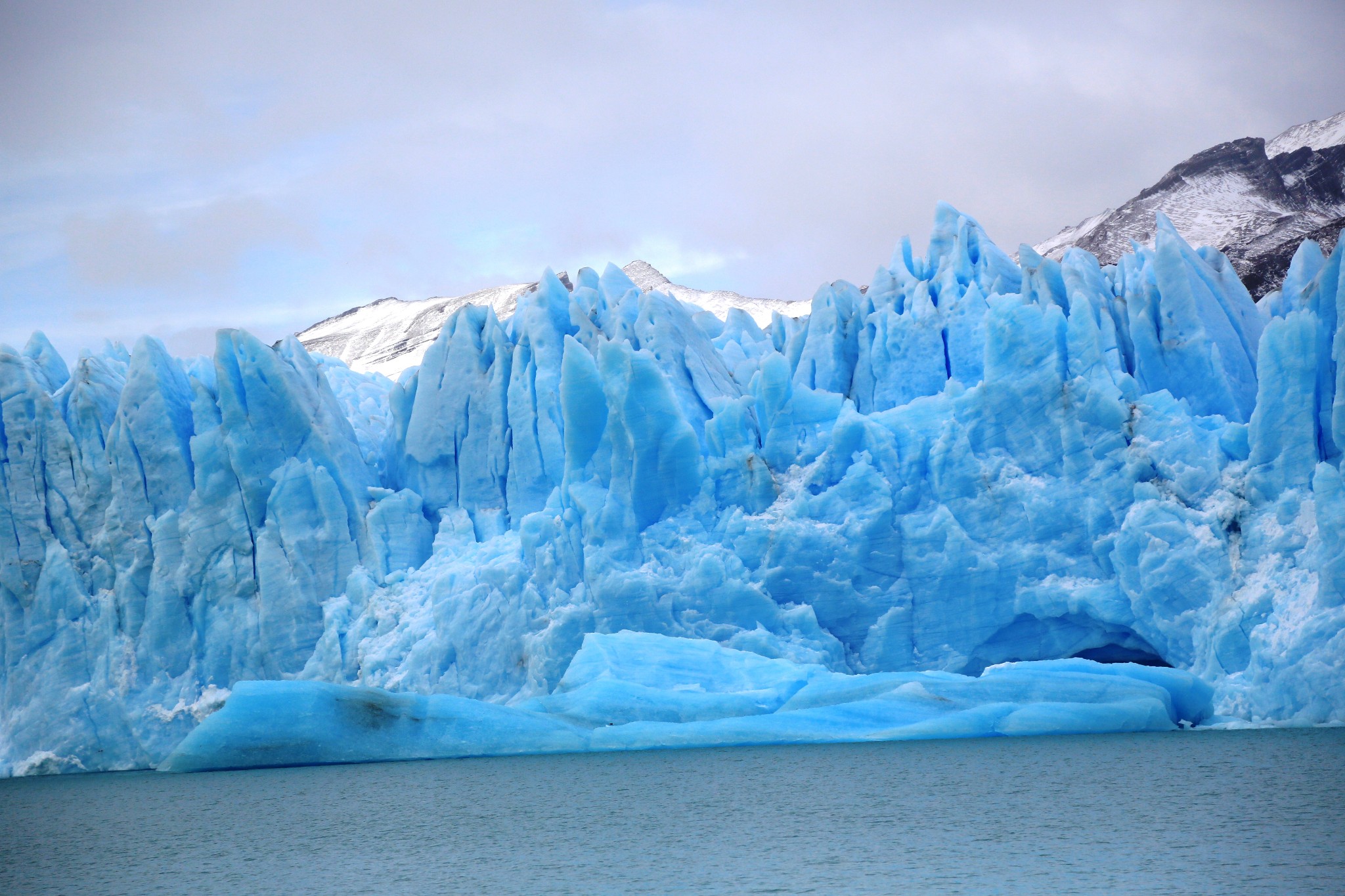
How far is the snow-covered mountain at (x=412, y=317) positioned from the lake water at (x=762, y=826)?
32.2m

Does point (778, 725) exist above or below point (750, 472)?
below

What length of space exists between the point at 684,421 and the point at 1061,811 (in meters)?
11.2

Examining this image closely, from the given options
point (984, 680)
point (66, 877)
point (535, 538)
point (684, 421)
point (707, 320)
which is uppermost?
point (707, 320)

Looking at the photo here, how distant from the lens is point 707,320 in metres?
30.9

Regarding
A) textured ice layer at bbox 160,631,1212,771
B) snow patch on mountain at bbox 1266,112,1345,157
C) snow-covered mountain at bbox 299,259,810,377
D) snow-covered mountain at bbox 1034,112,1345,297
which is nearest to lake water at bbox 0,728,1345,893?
textured ice layer at bbox 160,631,1212,771

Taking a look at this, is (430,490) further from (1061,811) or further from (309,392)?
(1061,811)

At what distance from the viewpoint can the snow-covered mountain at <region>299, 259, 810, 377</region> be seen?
51594 mm

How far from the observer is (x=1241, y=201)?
1826 inches

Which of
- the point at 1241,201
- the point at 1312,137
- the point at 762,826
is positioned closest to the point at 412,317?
the point at 1241,201

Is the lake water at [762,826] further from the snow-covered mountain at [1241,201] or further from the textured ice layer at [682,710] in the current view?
the snow-covered mountain at [1241,201]

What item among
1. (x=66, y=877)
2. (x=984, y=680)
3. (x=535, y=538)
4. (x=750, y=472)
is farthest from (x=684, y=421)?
(x=66, y=877)

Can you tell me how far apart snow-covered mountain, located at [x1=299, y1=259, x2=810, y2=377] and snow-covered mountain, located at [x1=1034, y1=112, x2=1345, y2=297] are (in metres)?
12.2

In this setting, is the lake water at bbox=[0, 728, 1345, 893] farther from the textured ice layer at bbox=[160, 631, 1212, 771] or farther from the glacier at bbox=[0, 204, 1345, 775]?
the glacier at bbox=[0, 204, 1345, 775]

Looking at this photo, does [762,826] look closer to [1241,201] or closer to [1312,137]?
[1241,201]
